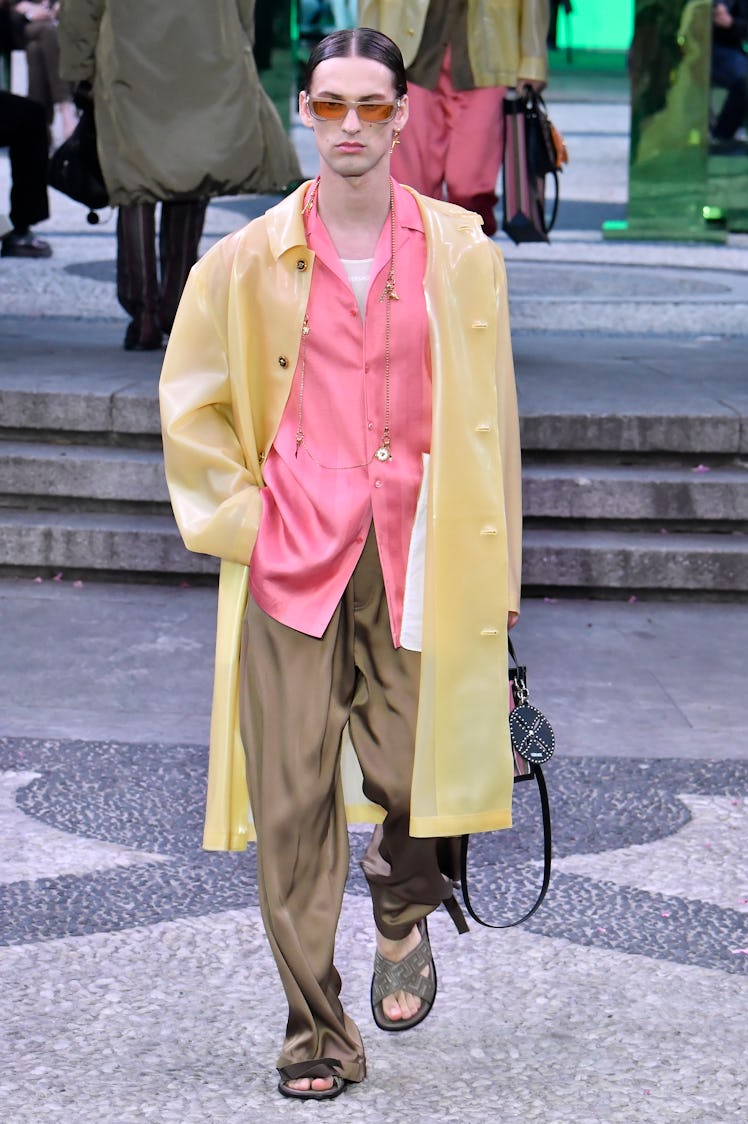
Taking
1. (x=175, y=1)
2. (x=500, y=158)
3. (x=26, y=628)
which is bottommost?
(x=26, y=628)

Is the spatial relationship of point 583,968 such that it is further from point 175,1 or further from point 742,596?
point 175,1

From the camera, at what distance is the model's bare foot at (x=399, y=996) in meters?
3.77

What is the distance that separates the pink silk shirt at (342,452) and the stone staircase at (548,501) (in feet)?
11.4

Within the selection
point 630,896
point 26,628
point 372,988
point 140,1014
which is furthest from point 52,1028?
point 26,628

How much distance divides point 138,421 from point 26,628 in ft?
3.81

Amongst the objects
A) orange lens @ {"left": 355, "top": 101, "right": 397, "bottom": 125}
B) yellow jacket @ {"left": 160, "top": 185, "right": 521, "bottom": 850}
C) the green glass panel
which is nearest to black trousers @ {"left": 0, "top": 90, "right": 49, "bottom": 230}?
the green glass panel

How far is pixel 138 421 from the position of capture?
7.42 m

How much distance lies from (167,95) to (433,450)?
4.66 meters

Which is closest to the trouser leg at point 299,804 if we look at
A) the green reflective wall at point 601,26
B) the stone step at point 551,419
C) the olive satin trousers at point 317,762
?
the olive satin trousers at point 317,762

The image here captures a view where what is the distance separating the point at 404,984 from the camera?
377cm

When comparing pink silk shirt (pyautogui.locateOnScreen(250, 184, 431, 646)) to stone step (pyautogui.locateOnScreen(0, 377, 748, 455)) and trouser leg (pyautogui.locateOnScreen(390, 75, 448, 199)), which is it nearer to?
stone step (pyautogui.locateOnScreen(0, 377, 748, 455))

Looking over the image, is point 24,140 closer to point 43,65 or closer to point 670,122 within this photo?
point 670,122

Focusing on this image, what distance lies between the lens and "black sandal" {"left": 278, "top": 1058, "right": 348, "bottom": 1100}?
3484 mm

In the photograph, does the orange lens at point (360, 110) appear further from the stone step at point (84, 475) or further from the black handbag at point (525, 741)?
the stone step at point (84, 475)
